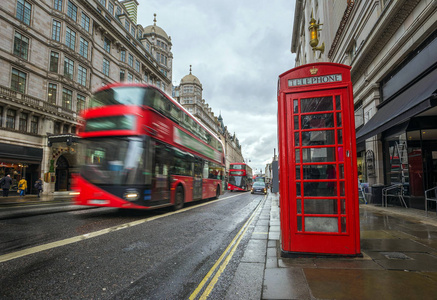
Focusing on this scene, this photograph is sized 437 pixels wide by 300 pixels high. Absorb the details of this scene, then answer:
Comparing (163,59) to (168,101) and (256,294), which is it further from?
(256,294)

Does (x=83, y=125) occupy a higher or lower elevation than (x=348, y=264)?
higher

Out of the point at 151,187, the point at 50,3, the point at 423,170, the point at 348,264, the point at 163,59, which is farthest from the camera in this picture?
the point at 163,59

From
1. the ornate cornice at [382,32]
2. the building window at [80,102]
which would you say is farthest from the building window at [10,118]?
the ornate cornice at [382,32]

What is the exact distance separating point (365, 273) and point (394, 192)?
8927 mm

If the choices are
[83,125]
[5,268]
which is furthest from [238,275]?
[83,125]

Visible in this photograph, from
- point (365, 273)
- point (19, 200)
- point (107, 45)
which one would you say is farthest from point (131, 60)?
point (365, 273)

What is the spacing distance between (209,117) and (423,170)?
72.5 metres

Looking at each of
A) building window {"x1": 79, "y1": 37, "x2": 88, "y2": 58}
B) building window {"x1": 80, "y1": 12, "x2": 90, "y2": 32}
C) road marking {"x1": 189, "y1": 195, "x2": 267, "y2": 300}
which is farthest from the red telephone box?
building window {"x1": 80, "y1": 12, "x2": 90, "y2": 32}

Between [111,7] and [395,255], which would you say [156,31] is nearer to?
[111,7]

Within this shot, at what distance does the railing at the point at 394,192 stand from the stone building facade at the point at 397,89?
6.0 inches

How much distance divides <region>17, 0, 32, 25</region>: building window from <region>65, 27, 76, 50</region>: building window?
3437 millimetres

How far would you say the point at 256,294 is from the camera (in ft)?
8.46

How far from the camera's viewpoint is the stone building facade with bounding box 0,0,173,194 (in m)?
19.7

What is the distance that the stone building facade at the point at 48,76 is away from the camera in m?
19.7
